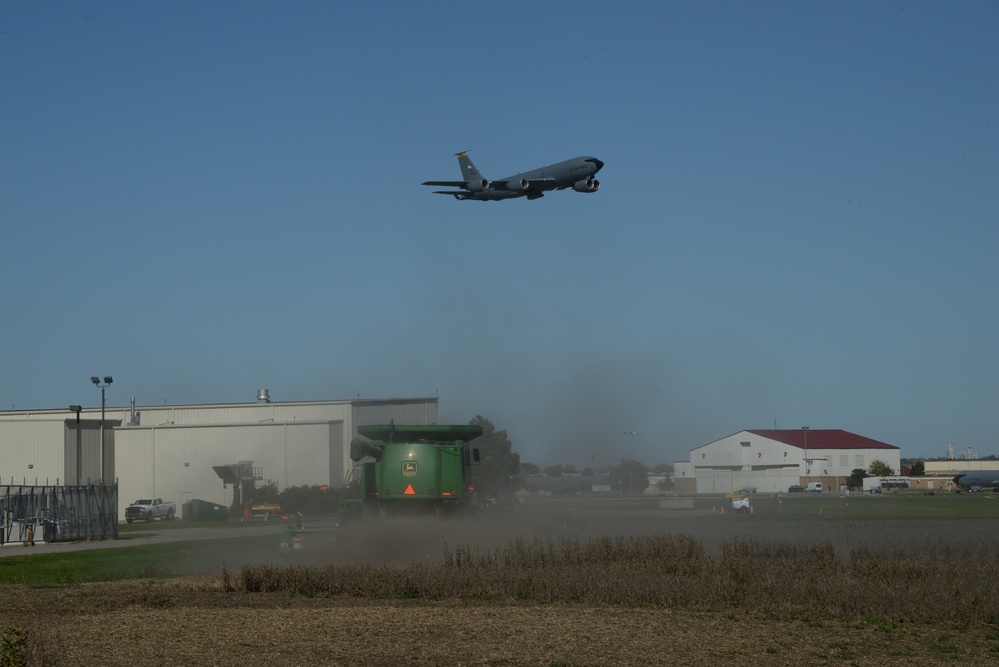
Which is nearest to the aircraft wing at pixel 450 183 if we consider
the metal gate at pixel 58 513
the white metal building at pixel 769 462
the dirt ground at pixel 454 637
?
the metal gate at pixel 58 513

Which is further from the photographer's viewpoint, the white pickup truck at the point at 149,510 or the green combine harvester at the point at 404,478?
the white pickup truck at the point at 149,510

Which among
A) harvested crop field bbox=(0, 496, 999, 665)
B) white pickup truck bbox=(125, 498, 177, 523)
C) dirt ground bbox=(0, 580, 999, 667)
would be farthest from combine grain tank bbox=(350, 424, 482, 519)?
white pickup truck bbox=(125, 498, 177, 523)

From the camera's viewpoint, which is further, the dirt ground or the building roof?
the building roof

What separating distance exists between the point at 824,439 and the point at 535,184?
296 feet

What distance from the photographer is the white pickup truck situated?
66125mm

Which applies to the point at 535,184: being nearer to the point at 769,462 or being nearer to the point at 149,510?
the point at 149,510

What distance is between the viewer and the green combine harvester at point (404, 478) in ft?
80.1

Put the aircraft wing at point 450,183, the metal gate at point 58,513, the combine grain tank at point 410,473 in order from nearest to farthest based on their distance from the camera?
1. the combine grain tank at point 410,473
2. the metal gate at point 58,513
3. the aircraft wing at point 450,183

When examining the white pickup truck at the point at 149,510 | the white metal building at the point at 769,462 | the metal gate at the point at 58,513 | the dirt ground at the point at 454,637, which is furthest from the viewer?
the white metal building at the point at 769,462

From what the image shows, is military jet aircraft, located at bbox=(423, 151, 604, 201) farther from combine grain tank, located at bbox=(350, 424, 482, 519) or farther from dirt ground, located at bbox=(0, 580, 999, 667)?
dirt ground, located at bbox=(0, 580, 999, 667)

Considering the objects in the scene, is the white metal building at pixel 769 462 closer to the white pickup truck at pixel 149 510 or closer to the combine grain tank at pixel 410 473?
the white pickup truck at pixel 149 510

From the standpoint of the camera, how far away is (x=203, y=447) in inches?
2813

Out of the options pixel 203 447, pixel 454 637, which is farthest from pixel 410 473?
pixel 203 447

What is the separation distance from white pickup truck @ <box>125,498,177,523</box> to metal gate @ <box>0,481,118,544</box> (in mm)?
19142
